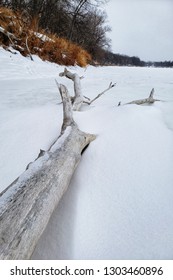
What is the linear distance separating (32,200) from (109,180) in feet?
1.88

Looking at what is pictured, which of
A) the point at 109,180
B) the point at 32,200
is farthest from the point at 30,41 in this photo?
the point at 32,200

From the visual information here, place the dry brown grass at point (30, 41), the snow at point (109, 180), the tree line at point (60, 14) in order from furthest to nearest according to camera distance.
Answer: the tree line at point (60, 14) → the dry brown grass at point (30, 41) → the snow at point (109, 180)

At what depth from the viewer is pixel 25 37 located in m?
7.27

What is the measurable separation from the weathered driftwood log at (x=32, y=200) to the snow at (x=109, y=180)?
0.15 m

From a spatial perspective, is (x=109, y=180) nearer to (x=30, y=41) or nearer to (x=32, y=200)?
(x=32, y=200)

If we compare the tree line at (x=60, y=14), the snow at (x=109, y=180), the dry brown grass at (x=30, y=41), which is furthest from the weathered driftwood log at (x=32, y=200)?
the tree line at (x=60, y=14)

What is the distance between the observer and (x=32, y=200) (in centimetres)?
97

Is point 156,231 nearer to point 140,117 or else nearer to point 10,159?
point 10,159

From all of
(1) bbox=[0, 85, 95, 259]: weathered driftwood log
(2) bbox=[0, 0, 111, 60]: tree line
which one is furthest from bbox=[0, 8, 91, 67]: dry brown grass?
(1) bbox=[0, 85, 95, 259]: weathered driftwood log

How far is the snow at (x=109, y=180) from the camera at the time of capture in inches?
40.3

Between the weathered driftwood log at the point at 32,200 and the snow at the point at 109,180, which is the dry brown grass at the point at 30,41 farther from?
the weathered driftwood log at the point at 32,200

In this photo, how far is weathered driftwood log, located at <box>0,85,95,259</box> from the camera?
810 mm
